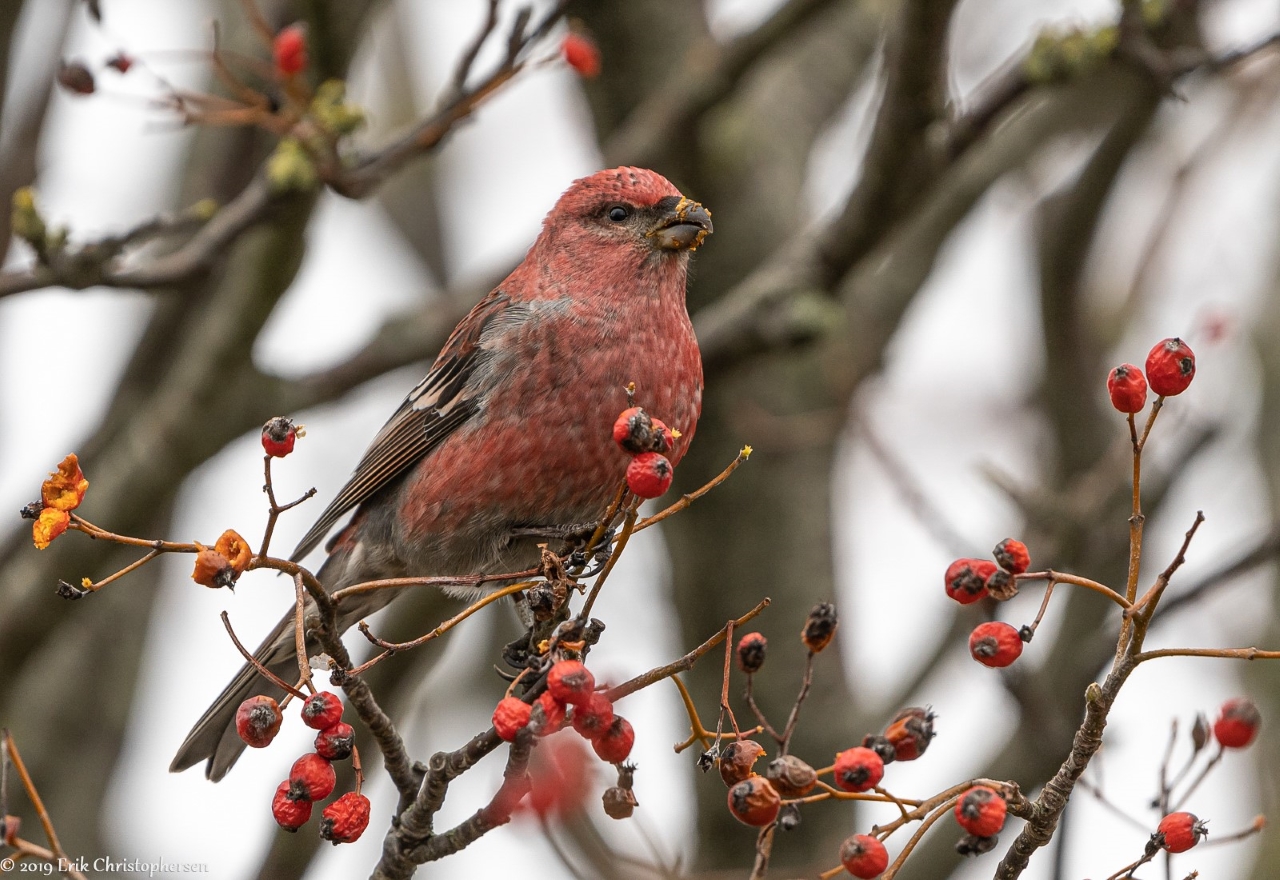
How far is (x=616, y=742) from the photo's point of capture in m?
3.08

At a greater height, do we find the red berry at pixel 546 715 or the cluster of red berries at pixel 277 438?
the cluster of red berries at pixel 277 438

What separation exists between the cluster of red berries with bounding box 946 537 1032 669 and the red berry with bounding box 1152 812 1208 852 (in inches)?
17.7

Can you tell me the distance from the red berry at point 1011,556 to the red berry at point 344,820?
1.47 m

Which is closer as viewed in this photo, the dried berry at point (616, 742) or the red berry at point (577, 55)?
the dried berry at point (616, 742)

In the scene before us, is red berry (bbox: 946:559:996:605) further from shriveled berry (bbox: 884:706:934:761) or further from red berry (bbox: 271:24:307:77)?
red berry (bbox: 271:24:307:77)

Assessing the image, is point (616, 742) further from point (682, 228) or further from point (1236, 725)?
point (682, 228)

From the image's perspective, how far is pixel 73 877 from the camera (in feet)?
8.84

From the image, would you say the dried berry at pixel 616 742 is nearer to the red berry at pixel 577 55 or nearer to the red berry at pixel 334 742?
the red berry at pixel 334 742

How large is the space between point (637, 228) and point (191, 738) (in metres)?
2.41

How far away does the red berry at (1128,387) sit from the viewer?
113 inches

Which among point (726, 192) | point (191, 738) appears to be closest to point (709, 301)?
point (726, 192)

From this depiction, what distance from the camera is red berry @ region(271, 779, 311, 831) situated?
3.07 m

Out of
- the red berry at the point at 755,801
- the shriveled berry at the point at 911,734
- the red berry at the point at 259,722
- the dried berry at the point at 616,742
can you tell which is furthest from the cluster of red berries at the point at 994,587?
the red berry at the point at 259,722

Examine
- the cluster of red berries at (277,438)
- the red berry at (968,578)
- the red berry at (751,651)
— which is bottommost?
the red berry at (751,651)
